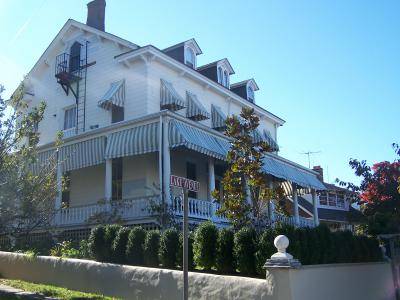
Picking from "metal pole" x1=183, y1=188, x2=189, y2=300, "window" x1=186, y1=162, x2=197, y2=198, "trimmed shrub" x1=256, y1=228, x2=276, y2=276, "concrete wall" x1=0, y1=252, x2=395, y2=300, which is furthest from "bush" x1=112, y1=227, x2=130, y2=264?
"window" x1=186, y1=162, x2=197, y2=198

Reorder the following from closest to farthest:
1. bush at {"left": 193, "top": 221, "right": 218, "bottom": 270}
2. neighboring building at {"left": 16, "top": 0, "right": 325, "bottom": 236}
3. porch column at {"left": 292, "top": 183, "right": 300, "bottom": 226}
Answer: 1. bush at {"left": 193, "top": 221, "right": 218, "bottom": 270}
2. neighboring building at {"left": 16, "top": 0, "right": 325, "bottom": 236}
3. porch column at {"left": 292, "top": 183, "right": 300, "bottom": 226}

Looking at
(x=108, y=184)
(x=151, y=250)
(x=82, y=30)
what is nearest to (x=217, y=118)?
(x=82, y=30)

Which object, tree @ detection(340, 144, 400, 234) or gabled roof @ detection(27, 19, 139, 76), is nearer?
tree @ detection(340, 144, 400, 234)

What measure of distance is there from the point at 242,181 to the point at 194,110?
11.1 metres

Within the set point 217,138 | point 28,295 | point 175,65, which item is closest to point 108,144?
point 217,138

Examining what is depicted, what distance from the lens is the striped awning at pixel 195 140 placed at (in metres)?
16.5

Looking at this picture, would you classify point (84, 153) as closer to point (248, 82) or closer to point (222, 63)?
point (222, 63)

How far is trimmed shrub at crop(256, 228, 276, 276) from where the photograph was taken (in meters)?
9.44

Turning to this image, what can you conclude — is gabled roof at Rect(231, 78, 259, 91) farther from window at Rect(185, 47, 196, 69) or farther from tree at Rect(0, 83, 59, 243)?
tree at Rect(0, 83, 59, 243)

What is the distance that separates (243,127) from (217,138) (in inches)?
260

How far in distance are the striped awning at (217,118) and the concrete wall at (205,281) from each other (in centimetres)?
1233

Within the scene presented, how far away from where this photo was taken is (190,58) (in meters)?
25.3

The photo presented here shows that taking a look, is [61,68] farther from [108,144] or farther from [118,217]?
[118,217]

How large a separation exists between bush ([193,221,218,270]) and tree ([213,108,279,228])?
1.21 m
